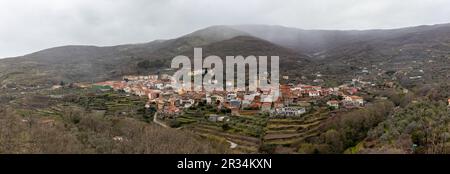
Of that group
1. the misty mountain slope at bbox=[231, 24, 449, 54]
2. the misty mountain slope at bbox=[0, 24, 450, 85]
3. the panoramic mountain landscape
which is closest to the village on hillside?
the panoramic mountain landscape

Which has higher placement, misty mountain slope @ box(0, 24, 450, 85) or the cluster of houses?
misty mountain slope @ box(0, 24, 450, 85)

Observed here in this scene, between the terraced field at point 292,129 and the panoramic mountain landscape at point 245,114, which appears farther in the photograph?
the terraced field at point 292,129

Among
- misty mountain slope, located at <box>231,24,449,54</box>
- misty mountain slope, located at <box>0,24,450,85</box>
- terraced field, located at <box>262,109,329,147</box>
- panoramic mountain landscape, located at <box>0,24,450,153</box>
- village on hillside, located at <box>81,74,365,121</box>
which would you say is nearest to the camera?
panoramic mountain landscape, located at <box>0,24,450,153</box>

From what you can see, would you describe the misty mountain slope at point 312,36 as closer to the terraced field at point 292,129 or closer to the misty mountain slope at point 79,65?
the misty mountain slope at point 79,65

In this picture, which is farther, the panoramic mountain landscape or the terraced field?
the terraced field
